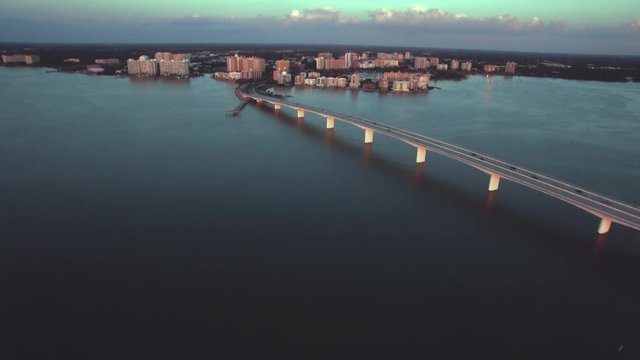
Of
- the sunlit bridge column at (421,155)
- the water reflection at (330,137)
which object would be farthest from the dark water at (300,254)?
the water reflection at (330,137)

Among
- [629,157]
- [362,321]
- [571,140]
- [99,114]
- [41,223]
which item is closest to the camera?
[362,321]

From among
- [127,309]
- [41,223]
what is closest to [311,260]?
[127,309]

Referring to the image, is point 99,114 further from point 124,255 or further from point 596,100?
point 596,100

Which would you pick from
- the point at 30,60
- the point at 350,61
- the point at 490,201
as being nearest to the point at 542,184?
the point at 490,201

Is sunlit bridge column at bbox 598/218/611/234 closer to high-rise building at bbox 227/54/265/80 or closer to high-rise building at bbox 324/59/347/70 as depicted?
high-rise building at bbox 227/54/265/80

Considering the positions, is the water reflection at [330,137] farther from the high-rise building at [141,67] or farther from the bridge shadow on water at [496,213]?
the high-rise building at [141,67]

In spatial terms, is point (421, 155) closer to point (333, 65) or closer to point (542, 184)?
point (542, 184)

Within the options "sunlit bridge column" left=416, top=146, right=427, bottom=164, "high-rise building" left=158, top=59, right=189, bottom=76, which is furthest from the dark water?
"high-rise building" left=158, top=59, right=189, bottom=76
